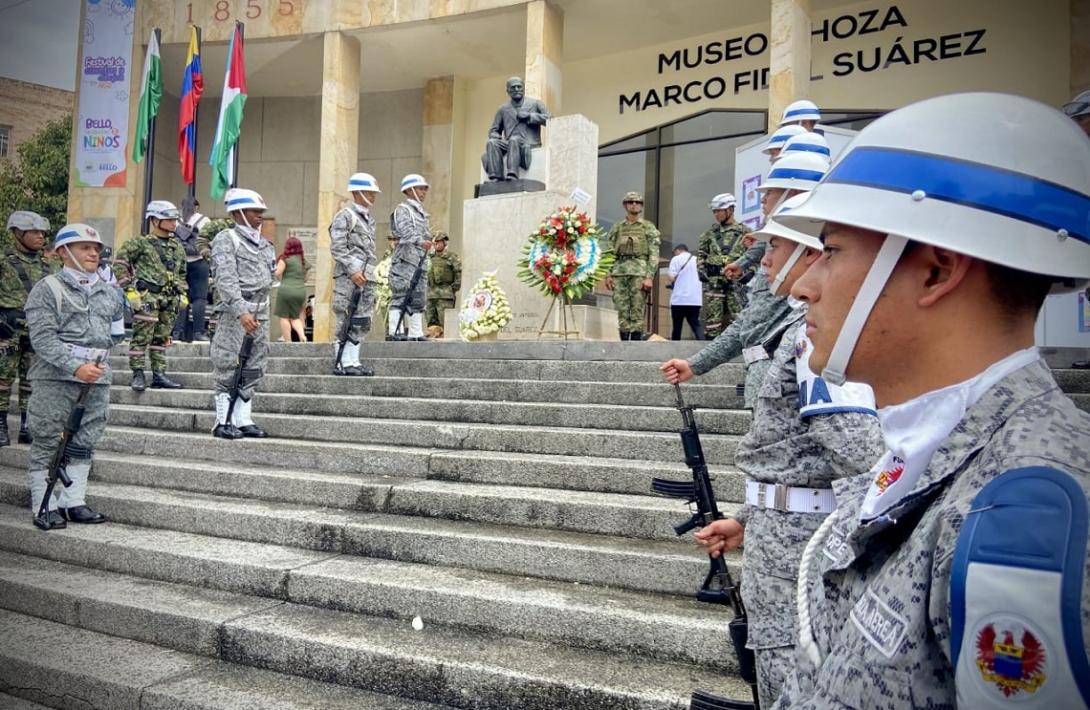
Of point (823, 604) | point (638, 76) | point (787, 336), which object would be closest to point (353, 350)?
point (787, 336)

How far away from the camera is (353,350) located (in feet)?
29.2

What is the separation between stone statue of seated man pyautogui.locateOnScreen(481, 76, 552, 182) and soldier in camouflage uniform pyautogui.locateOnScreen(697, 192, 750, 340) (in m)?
3.57

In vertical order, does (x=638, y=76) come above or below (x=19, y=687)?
above

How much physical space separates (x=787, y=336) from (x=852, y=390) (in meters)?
0.31

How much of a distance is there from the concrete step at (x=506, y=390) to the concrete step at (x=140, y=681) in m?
3.77

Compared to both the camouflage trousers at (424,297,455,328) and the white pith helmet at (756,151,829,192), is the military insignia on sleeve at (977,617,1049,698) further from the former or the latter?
the camouflage trousers at (424,297,455,328)

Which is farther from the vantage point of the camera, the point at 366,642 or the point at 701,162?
the point at 701,162

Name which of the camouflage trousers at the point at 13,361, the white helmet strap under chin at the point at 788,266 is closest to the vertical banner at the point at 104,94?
the camouflage trousers at the point at 13,361

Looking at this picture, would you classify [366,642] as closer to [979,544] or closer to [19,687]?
[19,687]

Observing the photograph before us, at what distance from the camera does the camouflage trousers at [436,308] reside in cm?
1389

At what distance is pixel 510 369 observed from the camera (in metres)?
8.22

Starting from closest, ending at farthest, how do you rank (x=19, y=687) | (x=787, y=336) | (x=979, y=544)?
(x=979, y=544) → (x=787, y=336) → (x=19, y=687)

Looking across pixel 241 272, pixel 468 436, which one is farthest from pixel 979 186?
pixel 241 272

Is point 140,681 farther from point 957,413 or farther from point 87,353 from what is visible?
point 957,413
